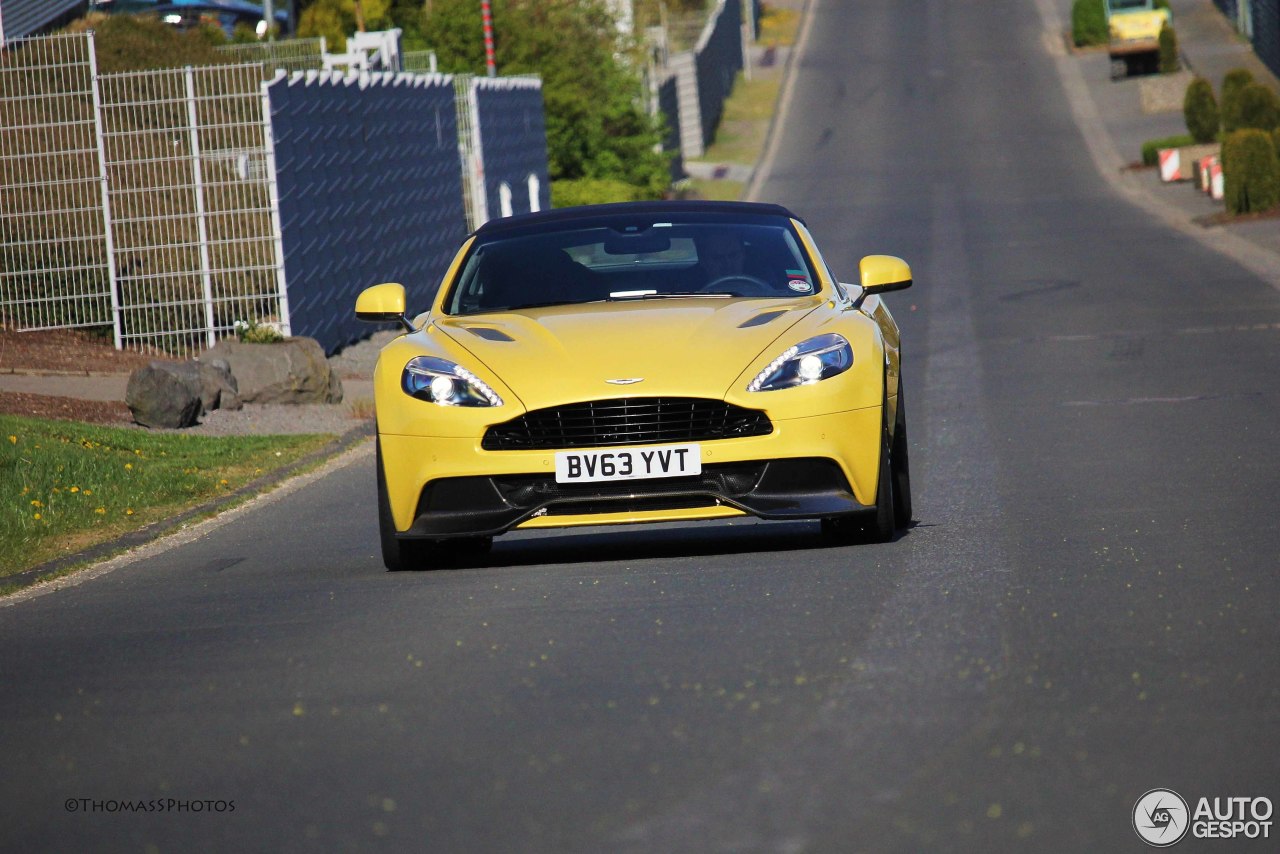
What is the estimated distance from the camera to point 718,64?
256ft

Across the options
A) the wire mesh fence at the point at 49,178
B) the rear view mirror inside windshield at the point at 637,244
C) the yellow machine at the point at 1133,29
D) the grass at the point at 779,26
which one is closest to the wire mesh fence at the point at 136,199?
the wire mesh fence at the point at 49,178

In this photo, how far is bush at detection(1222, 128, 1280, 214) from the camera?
35.8m

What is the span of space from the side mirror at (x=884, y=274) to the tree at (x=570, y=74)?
3649 cm

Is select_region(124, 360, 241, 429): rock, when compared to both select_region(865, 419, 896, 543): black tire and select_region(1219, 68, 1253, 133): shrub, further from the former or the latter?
select_region(1219, 68, 1253, 133): shrub

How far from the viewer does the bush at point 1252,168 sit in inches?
1407

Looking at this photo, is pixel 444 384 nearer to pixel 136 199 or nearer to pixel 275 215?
pixel 275 215

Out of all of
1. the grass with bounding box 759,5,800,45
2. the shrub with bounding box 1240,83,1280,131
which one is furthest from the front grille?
the grass with bounding box 759,5,800,45

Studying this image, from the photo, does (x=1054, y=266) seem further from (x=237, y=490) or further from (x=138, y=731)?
(x=138, y=731)

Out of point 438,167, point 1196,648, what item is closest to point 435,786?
point 1196,648

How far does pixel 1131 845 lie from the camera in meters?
4.14

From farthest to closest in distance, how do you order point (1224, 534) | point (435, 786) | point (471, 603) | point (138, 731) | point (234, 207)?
point (234, 207) < point (1224, 534) < point (471, 603) < point (138, 731) < point (435, 786)

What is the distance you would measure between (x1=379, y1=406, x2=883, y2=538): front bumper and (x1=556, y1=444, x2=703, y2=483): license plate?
37 millimetres

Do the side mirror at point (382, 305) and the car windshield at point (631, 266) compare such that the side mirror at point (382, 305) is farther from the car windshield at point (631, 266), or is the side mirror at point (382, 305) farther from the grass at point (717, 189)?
the grass at point (717, 189)

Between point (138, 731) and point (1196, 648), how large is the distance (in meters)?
2.95
